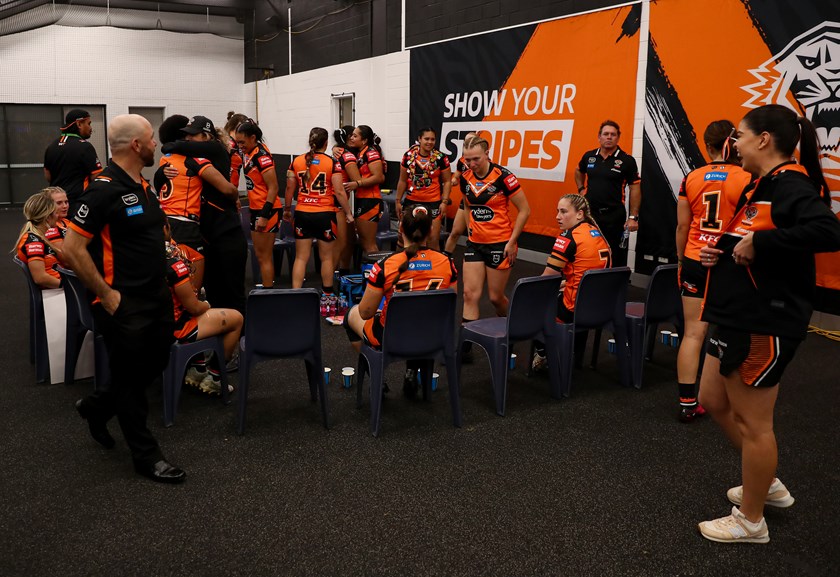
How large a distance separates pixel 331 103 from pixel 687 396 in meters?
9.48

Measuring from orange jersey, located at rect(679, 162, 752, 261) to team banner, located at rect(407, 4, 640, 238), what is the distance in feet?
10.9

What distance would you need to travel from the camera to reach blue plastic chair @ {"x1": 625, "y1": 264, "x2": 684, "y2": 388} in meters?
3.86

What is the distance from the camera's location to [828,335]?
194 inches

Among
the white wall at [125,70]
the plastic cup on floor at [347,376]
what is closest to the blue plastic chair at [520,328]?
the plastic cup on floor at [347,376]

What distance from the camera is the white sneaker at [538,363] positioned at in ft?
13.5

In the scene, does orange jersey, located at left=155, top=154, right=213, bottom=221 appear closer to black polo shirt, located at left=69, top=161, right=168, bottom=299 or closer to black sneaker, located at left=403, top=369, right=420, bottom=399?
black polo shirt, located at left=69, top=161, right=168, bottom=299

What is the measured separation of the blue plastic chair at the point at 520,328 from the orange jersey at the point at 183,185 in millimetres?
1716

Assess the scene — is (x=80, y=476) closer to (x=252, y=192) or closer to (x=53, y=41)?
(x=252, y=192)

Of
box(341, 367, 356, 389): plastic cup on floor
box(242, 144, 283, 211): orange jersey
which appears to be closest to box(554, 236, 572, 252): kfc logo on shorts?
box(341, 367, 356, 389): plastic cup on floor

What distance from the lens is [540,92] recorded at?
24.5 feet

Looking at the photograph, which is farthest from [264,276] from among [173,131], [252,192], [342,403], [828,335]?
[828,335]

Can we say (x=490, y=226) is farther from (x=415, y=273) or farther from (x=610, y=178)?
(x=610, y=178)

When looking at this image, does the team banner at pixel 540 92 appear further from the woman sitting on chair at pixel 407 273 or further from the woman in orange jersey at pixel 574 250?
the woman sitting on chair at pixel 407 273

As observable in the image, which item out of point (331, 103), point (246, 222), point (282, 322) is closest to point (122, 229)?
point (282, 322)
